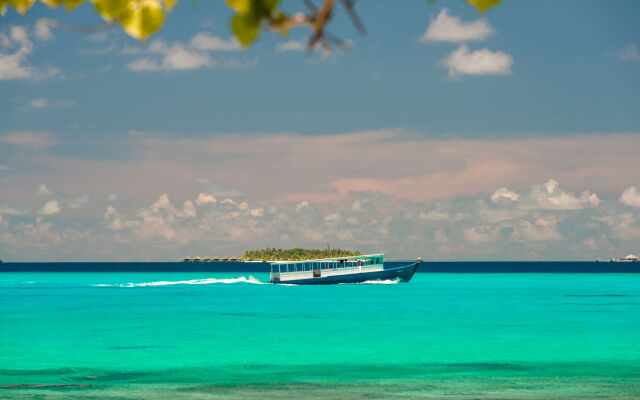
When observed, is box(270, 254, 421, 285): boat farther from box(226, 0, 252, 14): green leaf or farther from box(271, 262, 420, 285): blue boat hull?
box(226, 0, 252, 14): green leaf

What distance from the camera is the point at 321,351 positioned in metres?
36.4

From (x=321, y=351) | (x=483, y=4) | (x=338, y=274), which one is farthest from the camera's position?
(x=338, y=274)

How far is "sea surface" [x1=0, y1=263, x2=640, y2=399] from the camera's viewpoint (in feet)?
84.1

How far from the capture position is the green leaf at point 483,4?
2.67 m

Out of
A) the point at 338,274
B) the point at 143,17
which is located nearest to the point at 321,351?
the point at 143,17

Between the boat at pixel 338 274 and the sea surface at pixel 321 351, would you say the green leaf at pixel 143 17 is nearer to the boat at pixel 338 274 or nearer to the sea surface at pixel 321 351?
the sea surface at pixel 321 351

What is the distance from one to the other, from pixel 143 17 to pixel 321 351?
34617 mm

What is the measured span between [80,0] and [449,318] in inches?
2095

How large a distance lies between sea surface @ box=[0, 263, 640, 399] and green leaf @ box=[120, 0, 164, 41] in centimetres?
2197

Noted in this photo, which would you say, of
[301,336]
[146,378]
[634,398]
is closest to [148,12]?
[634,398]

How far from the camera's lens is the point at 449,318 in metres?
54.4

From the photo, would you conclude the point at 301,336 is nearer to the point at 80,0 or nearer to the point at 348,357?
the point at 348,357

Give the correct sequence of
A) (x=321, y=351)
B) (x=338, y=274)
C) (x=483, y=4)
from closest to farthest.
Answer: (x=483, y=4) < (x=321, y=351) < (x=338, y=274)

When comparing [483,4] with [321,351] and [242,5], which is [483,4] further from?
[321,351]
